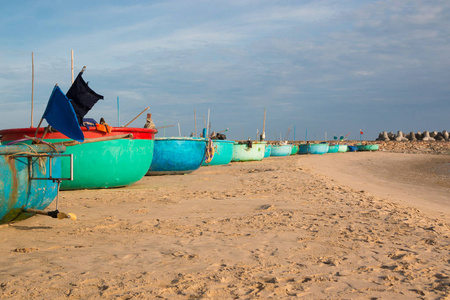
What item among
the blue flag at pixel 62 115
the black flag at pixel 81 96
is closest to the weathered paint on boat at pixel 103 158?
the black flag at pixel 81 96

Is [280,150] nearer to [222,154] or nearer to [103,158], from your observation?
[222,154]

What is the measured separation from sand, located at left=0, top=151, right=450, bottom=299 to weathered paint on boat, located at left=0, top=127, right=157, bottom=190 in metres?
1.42

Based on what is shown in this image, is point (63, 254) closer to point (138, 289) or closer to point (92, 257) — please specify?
point (92, 257)

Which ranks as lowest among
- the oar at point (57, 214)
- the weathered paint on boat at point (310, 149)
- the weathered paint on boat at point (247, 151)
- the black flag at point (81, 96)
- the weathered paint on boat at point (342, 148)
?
the weathered paint on boat at point (342, 148)

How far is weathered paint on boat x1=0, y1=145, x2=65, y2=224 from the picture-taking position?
4.54 meters

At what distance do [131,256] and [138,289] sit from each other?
84cm

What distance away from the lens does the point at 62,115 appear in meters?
5.29

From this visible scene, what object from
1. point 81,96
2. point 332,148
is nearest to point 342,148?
point 332,148

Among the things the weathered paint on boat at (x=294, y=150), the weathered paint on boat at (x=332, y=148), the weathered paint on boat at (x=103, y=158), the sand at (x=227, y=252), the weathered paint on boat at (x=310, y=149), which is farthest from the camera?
the weathered paint on boat at (x=332, y=148)

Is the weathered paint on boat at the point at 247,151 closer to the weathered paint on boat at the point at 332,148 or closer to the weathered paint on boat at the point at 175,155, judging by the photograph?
the weathered paint on boat at the point at 175,155

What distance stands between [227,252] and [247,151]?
62.4ft

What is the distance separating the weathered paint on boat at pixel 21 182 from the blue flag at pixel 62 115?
0.24m

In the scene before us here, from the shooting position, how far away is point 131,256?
3.87m

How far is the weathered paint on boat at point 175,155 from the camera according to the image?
12195 mm
